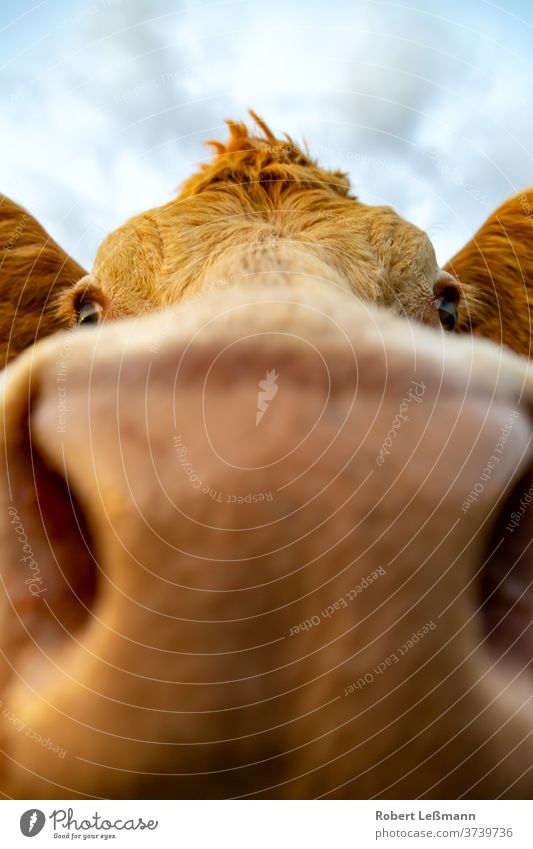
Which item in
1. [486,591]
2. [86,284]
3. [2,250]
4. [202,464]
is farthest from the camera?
[2,250]

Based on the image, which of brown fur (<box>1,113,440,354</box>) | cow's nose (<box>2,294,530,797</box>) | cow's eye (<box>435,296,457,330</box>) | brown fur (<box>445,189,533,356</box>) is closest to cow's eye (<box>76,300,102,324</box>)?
brown fur (<box>1,113,440,354</box>)

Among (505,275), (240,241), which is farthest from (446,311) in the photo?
(240,241)

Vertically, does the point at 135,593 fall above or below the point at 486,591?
below

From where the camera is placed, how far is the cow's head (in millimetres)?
577

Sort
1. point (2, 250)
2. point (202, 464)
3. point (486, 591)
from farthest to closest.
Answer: point (2, 250) → point (486, 591) → point (202, 464)

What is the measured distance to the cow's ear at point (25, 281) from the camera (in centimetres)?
174

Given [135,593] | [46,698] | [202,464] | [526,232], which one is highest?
[526,232]

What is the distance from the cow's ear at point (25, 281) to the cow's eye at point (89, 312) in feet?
0.82

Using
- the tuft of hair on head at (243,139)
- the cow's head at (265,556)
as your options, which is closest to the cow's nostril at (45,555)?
the cow's head at (265,556)

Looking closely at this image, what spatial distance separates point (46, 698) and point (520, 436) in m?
0.50

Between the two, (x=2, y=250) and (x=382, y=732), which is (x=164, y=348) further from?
(x=2, y=250)

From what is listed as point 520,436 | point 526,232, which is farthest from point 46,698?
point 526,232

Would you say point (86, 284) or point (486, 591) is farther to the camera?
point (86, 284)

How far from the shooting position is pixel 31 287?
1778 mm
